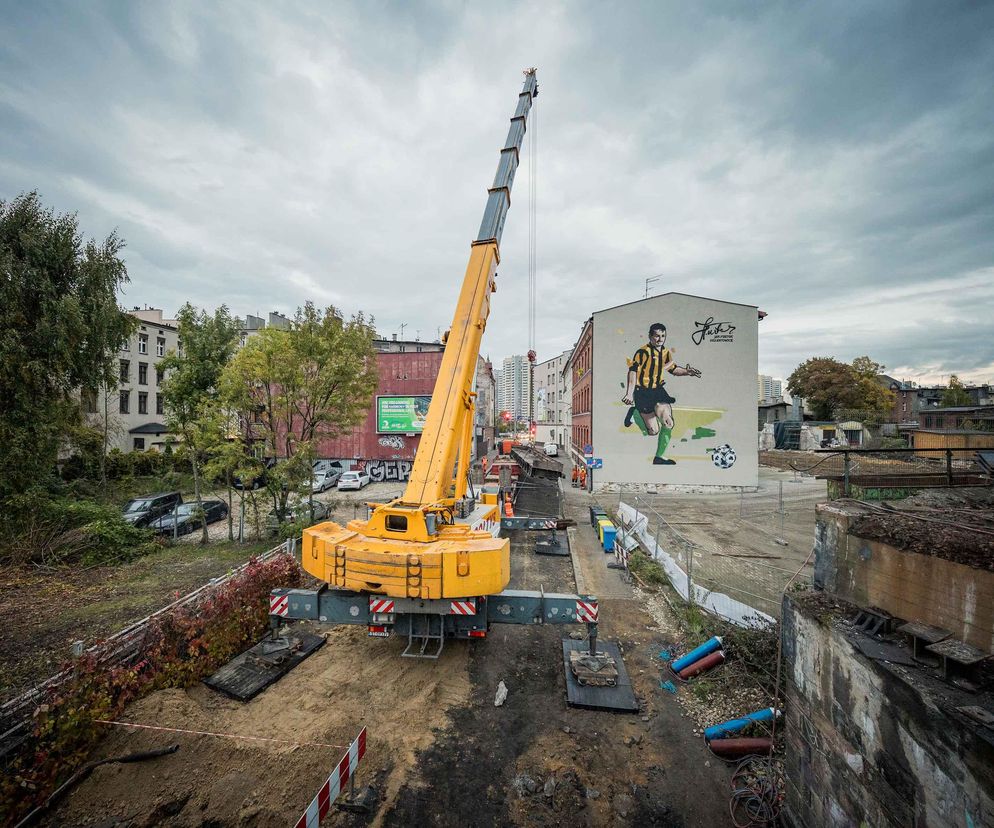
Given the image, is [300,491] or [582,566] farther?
[300,491]

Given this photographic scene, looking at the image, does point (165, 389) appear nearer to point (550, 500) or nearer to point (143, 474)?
point (550, 500)

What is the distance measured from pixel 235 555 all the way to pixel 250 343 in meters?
6.70

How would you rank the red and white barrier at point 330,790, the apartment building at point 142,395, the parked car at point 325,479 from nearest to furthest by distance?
the red and white barrier at point 330,790 < the parked car at point 325,479 < the apartment building at point 142,395

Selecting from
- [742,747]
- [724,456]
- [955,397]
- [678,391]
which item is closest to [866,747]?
[742,747]

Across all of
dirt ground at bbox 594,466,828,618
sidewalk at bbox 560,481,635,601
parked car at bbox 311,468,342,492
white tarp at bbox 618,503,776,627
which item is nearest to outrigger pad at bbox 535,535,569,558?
sidewalk at bbox 560,481,635,601

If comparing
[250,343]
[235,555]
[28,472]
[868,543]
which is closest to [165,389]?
[250,343]

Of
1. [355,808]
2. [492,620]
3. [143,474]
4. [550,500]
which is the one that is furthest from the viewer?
[143,474]

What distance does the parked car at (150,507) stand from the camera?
15273 millimetres

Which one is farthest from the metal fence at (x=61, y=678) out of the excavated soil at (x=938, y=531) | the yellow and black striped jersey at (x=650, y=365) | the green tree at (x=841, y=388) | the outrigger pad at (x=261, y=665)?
the green tree at (x=841, y=388)

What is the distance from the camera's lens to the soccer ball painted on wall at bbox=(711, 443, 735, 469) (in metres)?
24.8

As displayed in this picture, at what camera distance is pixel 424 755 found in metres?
5.30

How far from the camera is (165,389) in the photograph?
13.7 meters

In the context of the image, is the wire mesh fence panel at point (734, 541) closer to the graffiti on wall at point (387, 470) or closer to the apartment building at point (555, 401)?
the graffiti on wall at point (387, 470)

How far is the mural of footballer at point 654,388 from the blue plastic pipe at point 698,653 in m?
19.2
